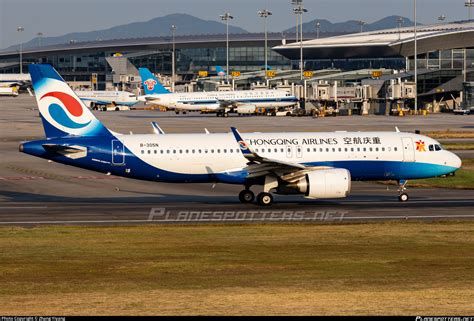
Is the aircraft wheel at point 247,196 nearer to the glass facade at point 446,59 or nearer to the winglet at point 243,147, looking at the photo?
the winglet at point 243,147

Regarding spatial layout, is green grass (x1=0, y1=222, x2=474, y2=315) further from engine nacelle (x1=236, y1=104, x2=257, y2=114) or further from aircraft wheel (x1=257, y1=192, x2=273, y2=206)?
engine nacelle (x1=236, y1=104, x2=257, y2=114)

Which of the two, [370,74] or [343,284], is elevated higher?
[370,74]

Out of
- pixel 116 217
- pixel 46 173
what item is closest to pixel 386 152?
pixel 116 217

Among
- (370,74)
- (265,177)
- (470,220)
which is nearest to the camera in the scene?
(470,220)

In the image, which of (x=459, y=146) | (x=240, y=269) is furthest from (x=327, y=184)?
(x=459, y=146)

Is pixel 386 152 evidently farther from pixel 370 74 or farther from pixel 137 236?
pixel 370 74

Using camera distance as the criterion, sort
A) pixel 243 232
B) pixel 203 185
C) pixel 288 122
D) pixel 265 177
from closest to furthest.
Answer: pixel 243 232 → pixel 265 177 → pixel 203 185 → pixel 288 122

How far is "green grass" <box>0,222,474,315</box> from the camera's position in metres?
23.8

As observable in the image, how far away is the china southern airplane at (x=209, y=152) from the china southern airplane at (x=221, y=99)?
103201 millimetres

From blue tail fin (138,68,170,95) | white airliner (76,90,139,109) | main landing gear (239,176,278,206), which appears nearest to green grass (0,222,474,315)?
main landing gear (239,176,278,206)

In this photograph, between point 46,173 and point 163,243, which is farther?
point 46,173

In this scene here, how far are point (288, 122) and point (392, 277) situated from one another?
106m

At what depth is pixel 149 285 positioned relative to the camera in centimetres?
2695

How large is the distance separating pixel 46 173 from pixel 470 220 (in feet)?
122
